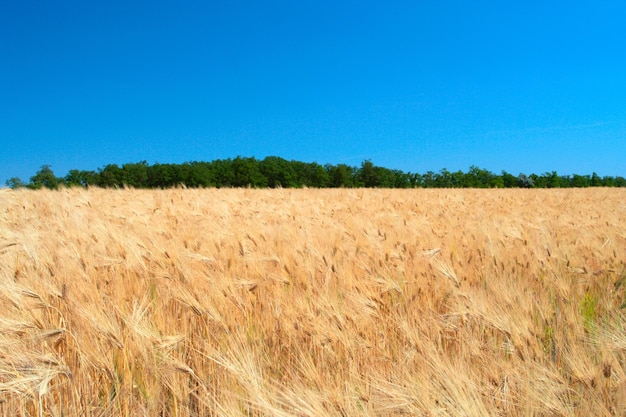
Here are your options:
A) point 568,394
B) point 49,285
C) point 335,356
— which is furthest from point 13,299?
point 568,394

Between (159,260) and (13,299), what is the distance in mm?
1016

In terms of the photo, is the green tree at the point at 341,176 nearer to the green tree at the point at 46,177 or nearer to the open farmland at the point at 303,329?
the green tree at the point at 46,177

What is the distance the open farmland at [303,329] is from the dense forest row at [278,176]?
168 feet

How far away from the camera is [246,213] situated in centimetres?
654

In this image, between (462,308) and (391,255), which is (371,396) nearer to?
(462,308)

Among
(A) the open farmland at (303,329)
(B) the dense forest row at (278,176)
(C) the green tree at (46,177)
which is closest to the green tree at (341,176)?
(B) the dense forest row at (278,176)

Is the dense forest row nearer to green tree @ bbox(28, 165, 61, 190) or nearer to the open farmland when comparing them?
green tree @ bbox(28, 165, 61, 190)

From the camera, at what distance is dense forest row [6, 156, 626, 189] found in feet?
201

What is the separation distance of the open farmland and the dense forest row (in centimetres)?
5113

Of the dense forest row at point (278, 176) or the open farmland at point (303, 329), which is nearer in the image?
the open farmland at point (303, 329)

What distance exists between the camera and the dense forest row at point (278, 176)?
6141cm

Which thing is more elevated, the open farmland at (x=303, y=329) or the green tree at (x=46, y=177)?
the green tree at (x=46, y=177)

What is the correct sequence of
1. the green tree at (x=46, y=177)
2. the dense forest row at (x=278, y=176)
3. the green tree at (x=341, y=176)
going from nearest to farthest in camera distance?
the green tree at (x=46, y=177) < the dense forest row at (x=278, y=176) < the green tree at (x=341, y=176)

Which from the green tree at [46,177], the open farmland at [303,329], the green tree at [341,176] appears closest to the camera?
the open farmland at [303,329]
